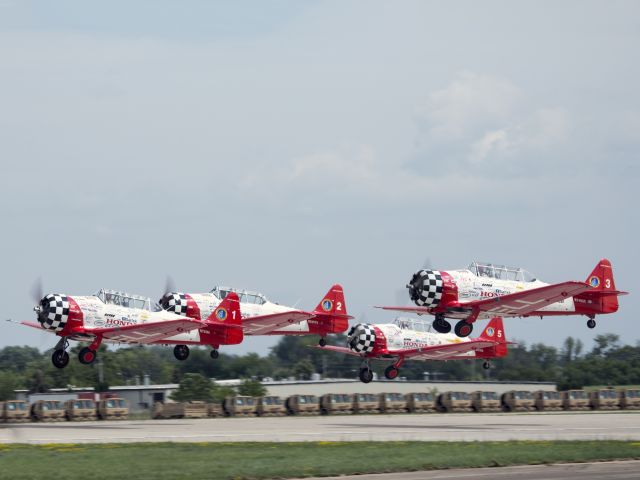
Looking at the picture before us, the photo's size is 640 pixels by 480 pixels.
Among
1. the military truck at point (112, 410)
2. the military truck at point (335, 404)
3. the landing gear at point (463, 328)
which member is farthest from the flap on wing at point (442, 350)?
the military truck at point (112, 410)

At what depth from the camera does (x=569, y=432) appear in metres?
43.1

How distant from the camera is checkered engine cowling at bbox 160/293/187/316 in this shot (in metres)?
56.8

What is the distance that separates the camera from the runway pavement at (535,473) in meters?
24.4

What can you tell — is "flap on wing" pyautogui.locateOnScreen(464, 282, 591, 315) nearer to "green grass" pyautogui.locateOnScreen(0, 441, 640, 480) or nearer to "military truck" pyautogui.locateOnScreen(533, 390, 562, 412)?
"green grass" pyautogui.locateOnScreen(0, 441, 640, 480)

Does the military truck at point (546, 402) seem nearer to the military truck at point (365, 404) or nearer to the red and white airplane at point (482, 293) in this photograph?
the military truck at point (365, 404)

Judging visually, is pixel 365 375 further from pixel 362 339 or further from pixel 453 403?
pixel 453 403

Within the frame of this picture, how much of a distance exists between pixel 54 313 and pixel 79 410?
8.26 metres

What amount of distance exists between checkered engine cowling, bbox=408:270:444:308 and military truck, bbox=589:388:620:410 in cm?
2683

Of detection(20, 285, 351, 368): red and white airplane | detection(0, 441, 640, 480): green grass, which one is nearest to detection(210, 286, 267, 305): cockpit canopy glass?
detection(20, 285, 351, 368): red and white airplane

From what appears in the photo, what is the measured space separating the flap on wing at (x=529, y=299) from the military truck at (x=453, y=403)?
15.7 meters

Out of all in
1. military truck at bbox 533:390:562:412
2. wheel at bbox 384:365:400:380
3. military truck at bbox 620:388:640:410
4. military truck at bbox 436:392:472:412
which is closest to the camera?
wheel at bbox 384:365:400:380

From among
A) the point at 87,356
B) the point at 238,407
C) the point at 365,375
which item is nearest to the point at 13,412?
the point at 87,356

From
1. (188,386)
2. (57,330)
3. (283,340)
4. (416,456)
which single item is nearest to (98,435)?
(57,330)

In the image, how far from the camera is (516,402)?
216ft
